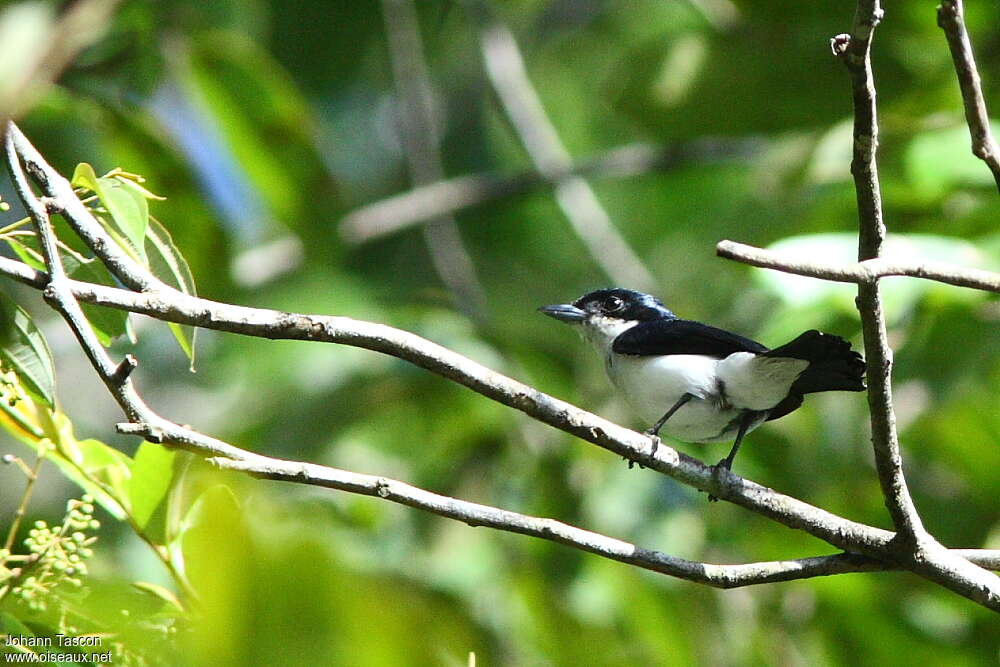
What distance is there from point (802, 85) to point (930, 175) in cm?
90

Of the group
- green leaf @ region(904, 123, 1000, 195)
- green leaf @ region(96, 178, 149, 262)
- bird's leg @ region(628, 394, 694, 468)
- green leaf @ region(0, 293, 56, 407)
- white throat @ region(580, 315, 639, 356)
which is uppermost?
green leaf @ region(904, 123, 1000, 195)

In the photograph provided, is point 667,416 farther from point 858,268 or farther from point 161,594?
point 161,594

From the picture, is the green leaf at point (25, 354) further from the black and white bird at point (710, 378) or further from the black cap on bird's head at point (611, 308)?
the black cap on bird's head at point (611, 308)

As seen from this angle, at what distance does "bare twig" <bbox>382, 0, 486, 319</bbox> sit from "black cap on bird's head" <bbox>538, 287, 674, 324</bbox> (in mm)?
2339

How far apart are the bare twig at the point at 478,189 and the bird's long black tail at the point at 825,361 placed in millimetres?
4208

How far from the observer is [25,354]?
6.14 ft

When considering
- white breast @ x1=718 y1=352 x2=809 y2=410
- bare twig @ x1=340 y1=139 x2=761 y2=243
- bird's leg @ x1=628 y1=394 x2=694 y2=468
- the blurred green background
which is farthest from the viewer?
bare twig @ x1=340 y1=139 x2=761 y2=243

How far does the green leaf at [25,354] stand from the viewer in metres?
1.85

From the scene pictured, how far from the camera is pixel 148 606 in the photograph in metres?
1.70

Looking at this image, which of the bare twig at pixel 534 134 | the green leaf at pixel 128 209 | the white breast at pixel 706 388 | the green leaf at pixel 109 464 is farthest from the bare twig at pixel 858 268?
the bare twig at pixel 534 134

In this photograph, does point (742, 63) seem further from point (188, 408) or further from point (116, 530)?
point (188, 408)

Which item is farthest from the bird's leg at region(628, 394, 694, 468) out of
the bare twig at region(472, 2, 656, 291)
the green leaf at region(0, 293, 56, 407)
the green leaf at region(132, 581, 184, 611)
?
the bare twig at region(472, 2, 656, 291)

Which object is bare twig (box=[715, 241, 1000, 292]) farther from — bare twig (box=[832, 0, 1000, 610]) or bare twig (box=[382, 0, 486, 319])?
bare twig (box=[382, 0, 486, 319])

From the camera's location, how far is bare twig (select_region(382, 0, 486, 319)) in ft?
23.6
